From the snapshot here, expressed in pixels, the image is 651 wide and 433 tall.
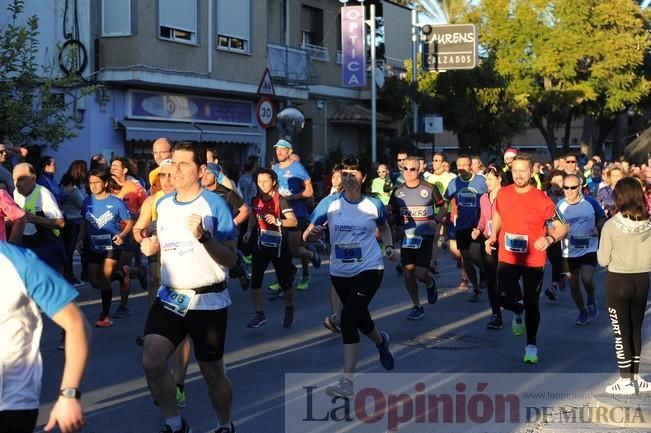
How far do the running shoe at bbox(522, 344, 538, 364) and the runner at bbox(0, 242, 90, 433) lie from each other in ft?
19.1

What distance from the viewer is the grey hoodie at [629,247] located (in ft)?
24.9

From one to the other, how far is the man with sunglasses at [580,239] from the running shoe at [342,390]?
4.44m

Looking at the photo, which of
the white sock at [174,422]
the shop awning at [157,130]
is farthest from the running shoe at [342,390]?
the shop awning at [157,130]

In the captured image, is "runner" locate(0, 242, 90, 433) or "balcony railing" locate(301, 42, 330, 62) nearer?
"runner" locate(0, 242, 90, 433)

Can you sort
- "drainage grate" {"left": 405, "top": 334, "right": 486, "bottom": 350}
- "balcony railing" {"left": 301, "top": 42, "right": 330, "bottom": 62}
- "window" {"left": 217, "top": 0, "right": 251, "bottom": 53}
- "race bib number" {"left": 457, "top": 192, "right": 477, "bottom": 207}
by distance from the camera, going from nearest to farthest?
"drainage grate" {"left": 405, "top": 334, "right": 486, "bottom": 350} < "race bib number" {"left": 457, "top": 192, "right": 477, "bottom": 207} < "window" {"left": 217, "top": 0, "right": 251, "bottom": 53} < "balcony railing" {"left": 301, "top": 42, "right": 330, "bottom": 62}

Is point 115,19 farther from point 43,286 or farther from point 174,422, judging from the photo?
point 43,286

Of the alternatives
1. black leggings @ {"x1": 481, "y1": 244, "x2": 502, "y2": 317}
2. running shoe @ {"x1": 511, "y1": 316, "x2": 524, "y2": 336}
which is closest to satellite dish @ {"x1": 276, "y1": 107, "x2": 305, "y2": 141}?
black leggings @ {"x1": 481, "y1": 244, "x2": 502, "y2": 317}

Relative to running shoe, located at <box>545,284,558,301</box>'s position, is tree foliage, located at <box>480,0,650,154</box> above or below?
above

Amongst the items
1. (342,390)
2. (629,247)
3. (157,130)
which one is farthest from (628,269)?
(157,130)

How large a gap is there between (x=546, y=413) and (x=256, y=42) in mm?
21655

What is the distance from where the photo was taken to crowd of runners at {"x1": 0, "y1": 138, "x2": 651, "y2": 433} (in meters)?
5.76

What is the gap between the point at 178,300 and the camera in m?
5.96

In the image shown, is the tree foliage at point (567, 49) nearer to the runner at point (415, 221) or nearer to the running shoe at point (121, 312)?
the runner at point (415, 221)

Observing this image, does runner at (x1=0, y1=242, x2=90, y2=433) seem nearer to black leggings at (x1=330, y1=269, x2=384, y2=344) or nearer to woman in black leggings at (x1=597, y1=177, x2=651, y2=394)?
black leggings at (x1=330, y1=269, x2=384, y2=344)
